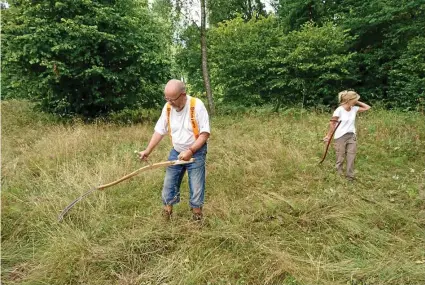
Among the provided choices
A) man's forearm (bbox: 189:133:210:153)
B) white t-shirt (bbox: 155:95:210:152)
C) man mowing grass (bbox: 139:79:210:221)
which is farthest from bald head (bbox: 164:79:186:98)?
man's forearm (bbox: 189:133:210:153)

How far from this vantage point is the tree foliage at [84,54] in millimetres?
8578

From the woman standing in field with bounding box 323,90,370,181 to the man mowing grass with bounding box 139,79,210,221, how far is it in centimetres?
272

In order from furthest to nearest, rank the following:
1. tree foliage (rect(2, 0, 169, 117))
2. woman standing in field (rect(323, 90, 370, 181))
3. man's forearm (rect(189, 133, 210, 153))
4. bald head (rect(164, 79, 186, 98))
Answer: tree foliage (rect(2, 0, 169, 117)) → woman standing in field (rect(323, 90, 370, 181)) → man's forearm (rect(189, 133, 210, 153)) → bald head (rect(164, 79, 186, 98))

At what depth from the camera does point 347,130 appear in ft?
16.7

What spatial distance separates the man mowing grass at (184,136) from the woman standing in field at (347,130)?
2720mm

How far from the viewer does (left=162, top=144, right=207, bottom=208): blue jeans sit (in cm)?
345

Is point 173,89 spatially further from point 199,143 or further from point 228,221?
point 228,221

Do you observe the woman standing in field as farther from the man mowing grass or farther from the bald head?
the bald head

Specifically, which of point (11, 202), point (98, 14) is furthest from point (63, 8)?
point (11, 202)

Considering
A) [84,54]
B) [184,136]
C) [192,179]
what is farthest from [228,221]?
[84,54]

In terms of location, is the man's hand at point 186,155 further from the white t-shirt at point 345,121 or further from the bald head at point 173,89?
the white t-shirt at point 345,121

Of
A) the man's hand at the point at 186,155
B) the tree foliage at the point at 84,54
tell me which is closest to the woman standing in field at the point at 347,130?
the man's hand at the point at 186,155

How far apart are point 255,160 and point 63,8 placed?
7485 mm

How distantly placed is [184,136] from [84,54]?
23.9ft
